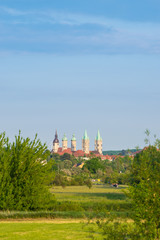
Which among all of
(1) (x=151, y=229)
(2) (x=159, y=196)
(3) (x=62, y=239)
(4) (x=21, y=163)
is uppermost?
(4) (x=21, y=163)

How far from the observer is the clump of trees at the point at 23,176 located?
96.6 ft

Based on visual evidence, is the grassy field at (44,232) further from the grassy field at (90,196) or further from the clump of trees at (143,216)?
the grassy field at (90,196)

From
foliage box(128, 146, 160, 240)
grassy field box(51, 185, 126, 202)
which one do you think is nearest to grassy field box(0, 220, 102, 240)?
foliage box(128, 146, 160, 240)

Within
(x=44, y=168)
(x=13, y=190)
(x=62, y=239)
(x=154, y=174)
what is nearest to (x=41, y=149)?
(x=44, y=168)

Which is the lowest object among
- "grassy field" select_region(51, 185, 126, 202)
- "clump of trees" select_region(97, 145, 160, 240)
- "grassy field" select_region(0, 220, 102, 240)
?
"grassy field" select_region(0, 220, 102, 240)

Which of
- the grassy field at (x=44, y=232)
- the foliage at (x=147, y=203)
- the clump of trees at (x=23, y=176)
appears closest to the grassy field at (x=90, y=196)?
the clump of trees at (x=23, y=176)

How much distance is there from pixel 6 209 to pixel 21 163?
11.4 feet

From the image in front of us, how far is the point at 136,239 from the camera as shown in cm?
1104

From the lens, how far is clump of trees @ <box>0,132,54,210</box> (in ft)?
96.6

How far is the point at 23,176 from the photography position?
1182 inches

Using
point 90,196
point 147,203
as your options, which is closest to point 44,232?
point 147,203

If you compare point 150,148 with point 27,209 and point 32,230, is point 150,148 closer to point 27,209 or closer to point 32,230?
point 27,209

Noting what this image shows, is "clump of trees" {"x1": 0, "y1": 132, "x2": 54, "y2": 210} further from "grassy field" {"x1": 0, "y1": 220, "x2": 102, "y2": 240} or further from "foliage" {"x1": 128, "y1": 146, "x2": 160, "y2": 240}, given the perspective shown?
"foliage" {"x1": 128, "y1": 146, "x2": 160, "y2": 240}

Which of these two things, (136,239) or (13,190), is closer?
(136,239)
